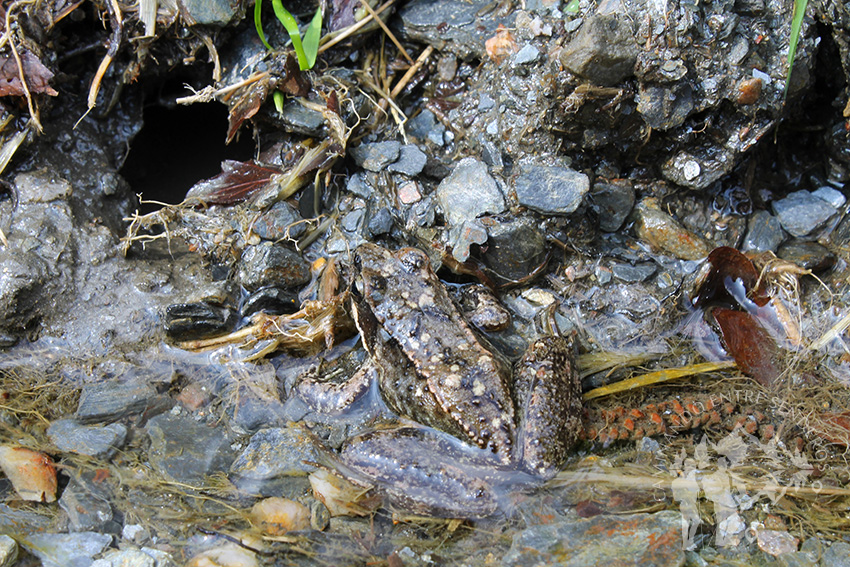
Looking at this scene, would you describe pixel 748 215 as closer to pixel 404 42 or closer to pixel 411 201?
pixel 411 201

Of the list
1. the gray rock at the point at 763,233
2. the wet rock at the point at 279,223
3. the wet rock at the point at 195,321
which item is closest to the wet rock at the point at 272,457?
the wet rock at the point at 195,321

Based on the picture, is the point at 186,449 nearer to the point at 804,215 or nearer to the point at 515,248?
the point at 515,248

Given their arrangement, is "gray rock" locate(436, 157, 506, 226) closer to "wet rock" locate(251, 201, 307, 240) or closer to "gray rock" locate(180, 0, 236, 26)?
"wet rock" locate(251, 201, 307, 240)

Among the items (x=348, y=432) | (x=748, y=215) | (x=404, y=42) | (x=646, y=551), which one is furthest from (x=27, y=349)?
(x=748, y=215)

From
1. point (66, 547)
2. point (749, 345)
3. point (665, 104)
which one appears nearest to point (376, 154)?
point (665, 104)

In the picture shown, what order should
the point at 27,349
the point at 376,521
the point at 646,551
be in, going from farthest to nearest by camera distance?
the point at 27,349, the point at 376,521, the point at 646,551
